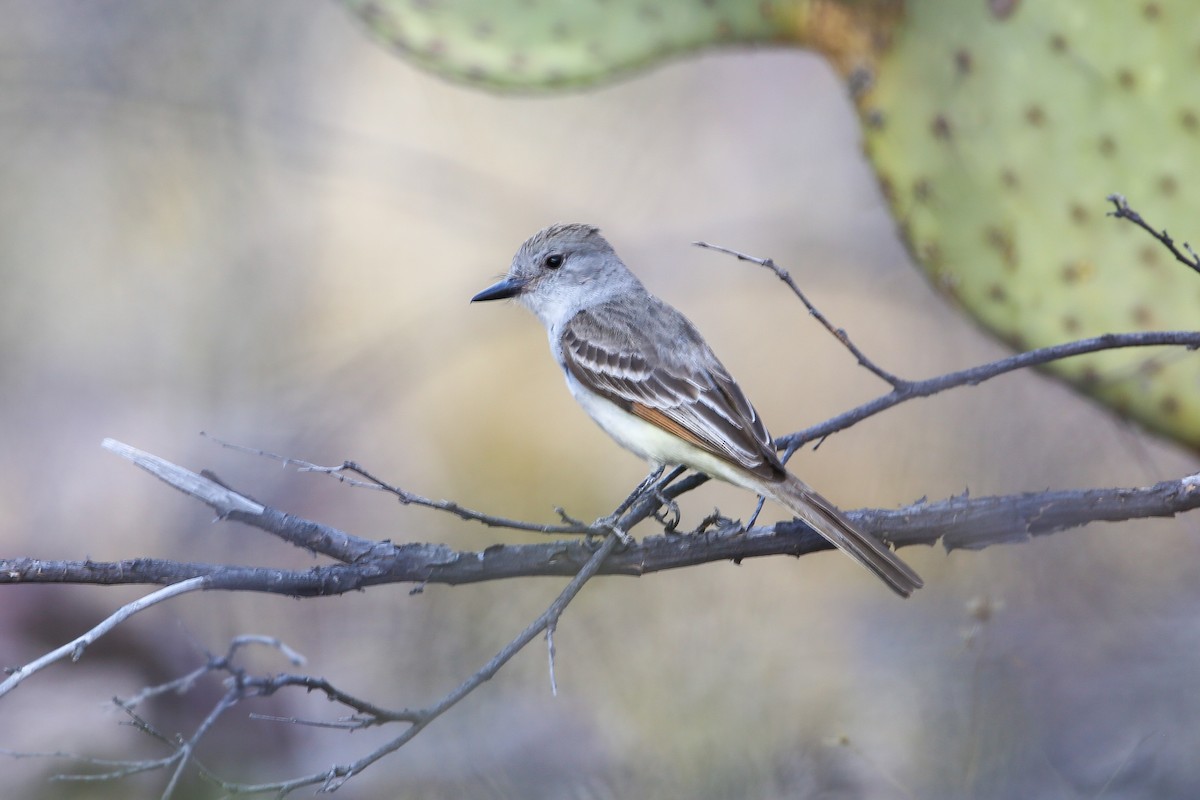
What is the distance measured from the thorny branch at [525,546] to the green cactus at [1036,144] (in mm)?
1258

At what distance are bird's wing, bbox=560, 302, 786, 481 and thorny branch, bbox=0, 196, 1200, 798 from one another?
0.18 meters

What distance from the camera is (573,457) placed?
8.15 meters

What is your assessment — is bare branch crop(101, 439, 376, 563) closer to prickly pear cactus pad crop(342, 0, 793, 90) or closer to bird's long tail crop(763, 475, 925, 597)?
bird's long tail crop(763, 475, 925, 597)

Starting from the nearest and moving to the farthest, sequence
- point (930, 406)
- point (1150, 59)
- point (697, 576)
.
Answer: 1. point (1150, 59)
2. point (697, 576)
3. point (930, 406)

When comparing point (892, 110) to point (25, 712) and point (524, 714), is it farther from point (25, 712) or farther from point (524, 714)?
point (25, 712)

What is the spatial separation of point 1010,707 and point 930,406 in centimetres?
268

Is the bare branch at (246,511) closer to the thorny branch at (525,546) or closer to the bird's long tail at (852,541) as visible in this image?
the thorny branch at (525,546)

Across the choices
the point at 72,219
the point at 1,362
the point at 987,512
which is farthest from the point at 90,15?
the point at 987,512

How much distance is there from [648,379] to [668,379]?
64mm

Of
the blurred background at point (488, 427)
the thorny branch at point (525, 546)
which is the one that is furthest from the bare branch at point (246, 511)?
the blurred background at point (488, 427)

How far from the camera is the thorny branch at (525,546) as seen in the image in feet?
8.62

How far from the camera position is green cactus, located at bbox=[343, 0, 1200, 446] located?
4.43 metres

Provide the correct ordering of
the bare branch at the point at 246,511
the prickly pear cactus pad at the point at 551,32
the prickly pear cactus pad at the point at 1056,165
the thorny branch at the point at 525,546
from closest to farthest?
1. the thorny branch at the point at 525,546
2. the bare branch at the point at 246,511
3. the prickly pear cactus pad at the point at 1056,165
4. the prickly pear cactus pad at the point at 551,32

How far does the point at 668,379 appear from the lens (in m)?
3.77
